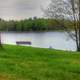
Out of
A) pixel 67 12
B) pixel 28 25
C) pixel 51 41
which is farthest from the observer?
pixel 28 25

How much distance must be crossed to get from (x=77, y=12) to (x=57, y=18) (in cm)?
252

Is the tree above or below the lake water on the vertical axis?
above

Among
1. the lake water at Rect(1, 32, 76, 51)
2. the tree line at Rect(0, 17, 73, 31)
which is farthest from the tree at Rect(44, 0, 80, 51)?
the tree line at Rect(0, 17, 73, 31)

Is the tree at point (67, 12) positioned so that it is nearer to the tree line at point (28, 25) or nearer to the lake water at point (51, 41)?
the lake water at point (51, 41)

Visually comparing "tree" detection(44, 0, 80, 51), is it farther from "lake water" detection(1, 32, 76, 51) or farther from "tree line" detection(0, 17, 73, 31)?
"tree line" detection(0, 17, 73, 31)

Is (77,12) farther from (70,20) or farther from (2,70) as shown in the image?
(2,70)

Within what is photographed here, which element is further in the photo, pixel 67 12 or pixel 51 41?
pixel 51 41

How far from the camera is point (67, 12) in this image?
2883 centimetres

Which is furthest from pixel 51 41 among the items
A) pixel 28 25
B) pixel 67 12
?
pixel 67 12

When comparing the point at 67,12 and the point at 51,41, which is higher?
the point at 67,12

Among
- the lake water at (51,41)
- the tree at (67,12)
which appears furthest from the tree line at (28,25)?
the tree at (67,12)

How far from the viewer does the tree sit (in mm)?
27522

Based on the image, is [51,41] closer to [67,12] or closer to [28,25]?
[28,25]

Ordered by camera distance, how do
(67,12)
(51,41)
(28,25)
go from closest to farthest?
1. (67,12)
2. (51,41)
3. (28,25)
